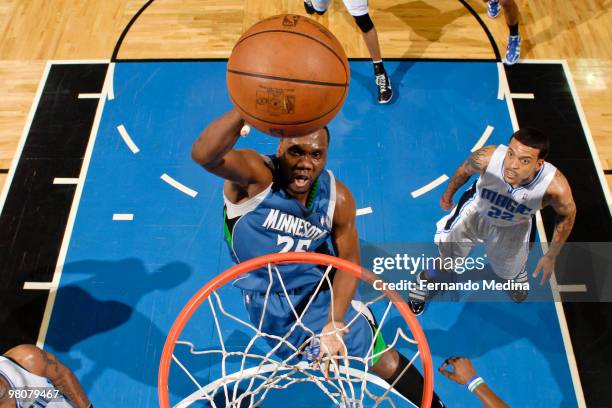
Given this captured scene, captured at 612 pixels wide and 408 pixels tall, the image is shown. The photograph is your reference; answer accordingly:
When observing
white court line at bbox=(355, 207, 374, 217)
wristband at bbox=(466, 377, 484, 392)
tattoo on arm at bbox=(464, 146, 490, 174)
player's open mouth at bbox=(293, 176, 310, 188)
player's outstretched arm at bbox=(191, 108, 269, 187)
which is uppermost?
player's outstretched arm at bbox=(191, 108, 269, 187)

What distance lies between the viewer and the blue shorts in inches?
144

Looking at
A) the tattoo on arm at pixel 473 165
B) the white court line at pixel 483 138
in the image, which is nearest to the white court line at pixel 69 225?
the tattoo on arm at pixel 473 165

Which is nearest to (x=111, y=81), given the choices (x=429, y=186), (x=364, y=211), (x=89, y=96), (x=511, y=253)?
A: (x=89, y=96)

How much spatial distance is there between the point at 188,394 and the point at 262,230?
4.75ft

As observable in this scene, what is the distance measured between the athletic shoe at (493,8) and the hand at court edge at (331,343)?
14.0 feet

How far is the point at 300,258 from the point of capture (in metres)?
3.25

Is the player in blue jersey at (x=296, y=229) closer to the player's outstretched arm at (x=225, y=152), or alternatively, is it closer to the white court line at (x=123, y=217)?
the player's outstretched arm at (x=225, y=152)

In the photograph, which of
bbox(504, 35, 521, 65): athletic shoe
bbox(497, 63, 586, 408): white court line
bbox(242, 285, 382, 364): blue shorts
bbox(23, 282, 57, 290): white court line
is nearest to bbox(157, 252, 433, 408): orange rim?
bbox(242, 285, 382, 364): blue shorts

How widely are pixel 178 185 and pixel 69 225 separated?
0.93 metres

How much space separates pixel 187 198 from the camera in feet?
16.6

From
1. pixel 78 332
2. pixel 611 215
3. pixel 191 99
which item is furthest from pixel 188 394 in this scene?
pixel 611 215

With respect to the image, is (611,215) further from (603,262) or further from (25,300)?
(25,300)

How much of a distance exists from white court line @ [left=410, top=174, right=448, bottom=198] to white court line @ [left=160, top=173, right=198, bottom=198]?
1823 mm

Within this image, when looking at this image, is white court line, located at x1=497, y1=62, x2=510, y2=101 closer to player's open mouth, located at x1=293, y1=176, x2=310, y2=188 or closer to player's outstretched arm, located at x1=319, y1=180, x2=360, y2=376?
player's outstretched arm, located at x1=319, y1=180, x2=360, y2=376
